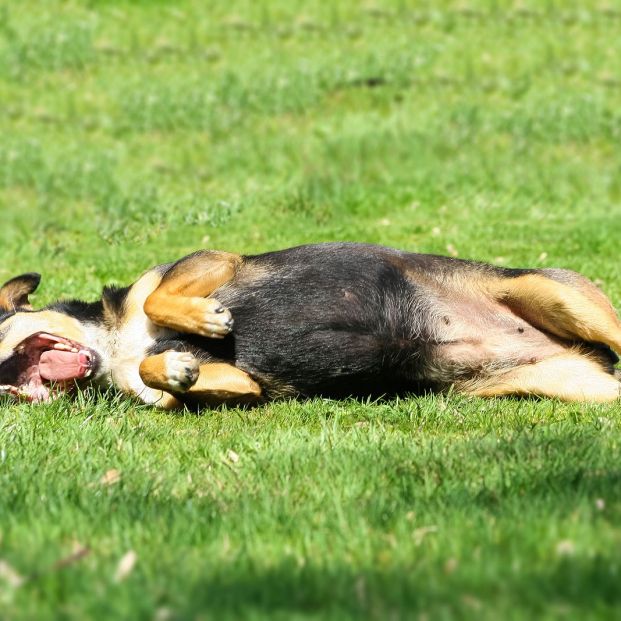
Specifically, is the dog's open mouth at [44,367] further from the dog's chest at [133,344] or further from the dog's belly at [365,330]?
the dog's belly at [365,330]

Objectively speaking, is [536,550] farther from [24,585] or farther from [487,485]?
[24,585]

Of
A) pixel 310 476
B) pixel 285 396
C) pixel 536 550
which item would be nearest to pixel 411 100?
pixel 285 396

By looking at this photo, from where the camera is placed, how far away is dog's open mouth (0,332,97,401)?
20.3 feet

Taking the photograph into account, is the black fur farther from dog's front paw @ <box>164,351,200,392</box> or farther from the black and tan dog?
dog's front paw @ <box>164,351,200,392</box>

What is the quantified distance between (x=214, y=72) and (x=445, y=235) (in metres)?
7.29

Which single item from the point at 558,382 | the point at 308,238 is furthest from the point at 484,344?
the point at 308,238

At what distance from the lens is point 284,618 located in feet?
8.91

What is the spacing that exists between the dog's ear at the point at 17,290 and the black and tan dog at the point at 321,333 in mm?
33

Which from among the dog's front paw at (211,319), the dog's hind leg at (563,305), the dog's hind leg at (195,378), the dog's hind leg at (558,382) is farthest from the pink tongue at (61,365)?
the dog's hind leg at (563,305)

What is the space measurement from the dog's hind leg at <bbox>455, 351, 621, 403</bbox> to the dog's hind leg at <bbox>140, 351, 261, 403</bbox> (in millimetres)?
1373

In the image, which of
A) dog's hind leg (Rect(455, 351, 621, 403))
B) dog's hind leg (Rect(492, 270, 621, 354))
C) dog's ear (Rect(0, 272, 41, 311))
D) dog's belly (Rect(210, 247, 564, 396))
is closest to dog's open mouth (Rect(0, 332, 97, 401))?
dog's ear (Rect(0, 272, 41, 311))

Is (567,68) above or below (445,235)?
above

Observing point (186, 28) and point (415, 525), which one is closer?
point (415, 525)

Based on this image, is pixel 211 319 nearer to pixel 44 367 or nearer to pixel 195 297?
pixel 195 297
